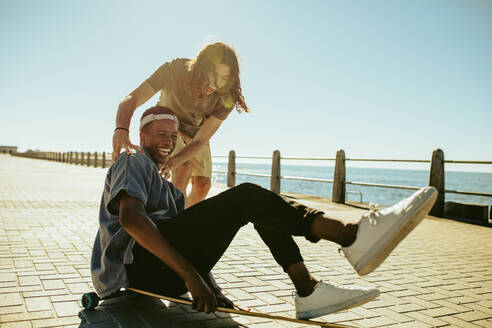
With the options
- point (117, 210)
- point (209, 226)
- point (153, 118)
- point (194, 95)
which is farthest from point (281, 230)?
point (194, 95)

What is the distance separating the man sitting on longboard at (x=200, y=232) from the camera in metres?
1.76

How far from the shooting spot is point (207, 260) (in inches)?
82.4

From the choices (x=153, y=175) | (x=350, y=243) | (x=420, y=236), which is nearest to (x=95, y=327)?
(x=153, y=175)

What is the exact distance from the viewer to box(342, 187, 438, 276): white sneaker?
176cm

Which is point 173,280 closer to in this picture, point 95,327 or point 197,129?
point 95,327

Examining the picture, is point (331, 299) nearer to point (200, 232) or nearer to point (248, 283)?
point (200, 232)

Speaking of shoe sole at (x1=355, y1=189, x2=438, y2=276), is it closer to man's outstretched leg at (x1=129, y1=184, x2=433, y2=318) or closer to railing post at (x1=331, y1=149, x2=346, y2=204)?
man's outstretched leg at (x1=129, y1=184, x2=433, y2=318)

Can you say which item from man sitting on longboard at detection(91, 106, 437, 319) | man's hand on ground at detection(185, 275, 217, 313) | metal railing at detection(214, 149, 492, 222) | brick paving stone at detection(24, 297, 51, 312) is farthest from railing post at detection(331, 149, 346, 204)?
man's hand on ground at detection(185, 275, 217, 313)

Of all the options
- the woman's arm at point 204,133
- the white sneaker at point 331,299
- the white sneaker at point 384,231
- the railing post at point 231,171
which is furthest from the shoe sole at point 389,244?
the railing post at point 231,171

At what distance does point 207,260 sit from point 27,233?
3.59 metres

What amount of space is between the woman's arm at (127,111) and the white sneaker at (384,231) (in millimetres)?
1561

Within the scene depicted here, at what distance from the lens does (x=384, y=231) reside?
69.4 inches

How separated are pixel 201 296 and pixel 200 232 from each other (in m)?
0.40

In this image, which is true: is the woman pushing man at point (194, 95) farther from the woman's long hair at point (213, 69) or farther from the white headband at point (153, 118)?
the white headband at point (153, 118)
